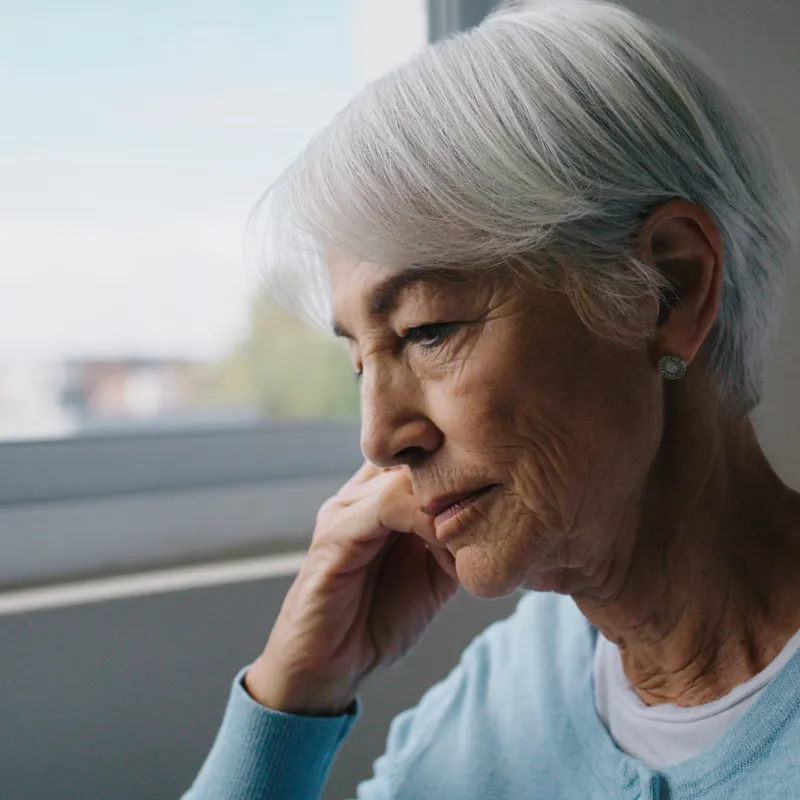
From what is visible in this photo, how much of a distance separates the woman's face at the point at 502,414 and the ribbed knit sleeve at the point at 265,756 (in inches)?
13.6

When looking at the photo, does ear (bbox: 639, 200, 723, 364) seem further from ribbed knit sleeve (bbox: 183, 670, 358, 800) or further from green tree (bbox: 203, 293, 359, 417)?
green tree (bbox: 203, 293, 359, 417)

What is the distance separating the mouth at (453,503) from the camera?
88cm

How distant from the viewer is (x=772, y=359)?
105 cm

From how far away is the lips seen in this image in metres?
0.88

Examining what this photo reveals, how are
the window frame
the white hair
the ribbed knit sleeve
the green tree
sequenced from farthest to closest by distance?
the green tree → the window frame → the ribbed knit sleeve → the white hair

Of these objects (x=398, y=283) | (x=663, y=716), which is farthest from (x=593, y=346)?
(x=663, y=716)

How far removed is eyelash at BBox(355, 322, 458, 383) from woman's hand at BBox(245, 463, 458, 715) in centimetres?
24

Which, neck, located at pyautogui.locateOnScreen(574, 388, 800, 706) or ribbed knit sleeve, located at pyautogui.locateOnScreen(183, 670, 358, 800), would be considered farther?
ribbed knit sleeve, located at pyautogui.locateOnScreen(183, 670, 358, 800)

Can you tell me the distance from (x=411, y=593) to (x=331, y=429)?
53cm

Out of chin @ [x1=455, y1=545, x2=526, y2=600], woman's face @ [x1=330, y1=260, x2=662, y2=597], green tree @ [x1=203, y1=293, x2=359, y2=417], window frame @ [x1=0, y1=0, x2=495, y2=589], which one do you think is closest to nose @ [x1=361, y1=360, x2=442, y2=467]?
woman's face @ [x1=330, y1=260, x2=662, y2=597]

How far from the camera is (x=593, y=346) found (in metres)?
0.84

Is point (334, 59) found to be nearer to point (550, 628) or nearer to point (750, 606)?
point (550, 628)

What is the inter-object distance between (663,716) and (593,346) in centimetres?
42

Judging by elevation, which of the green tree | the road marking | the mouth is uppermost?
the mouth
